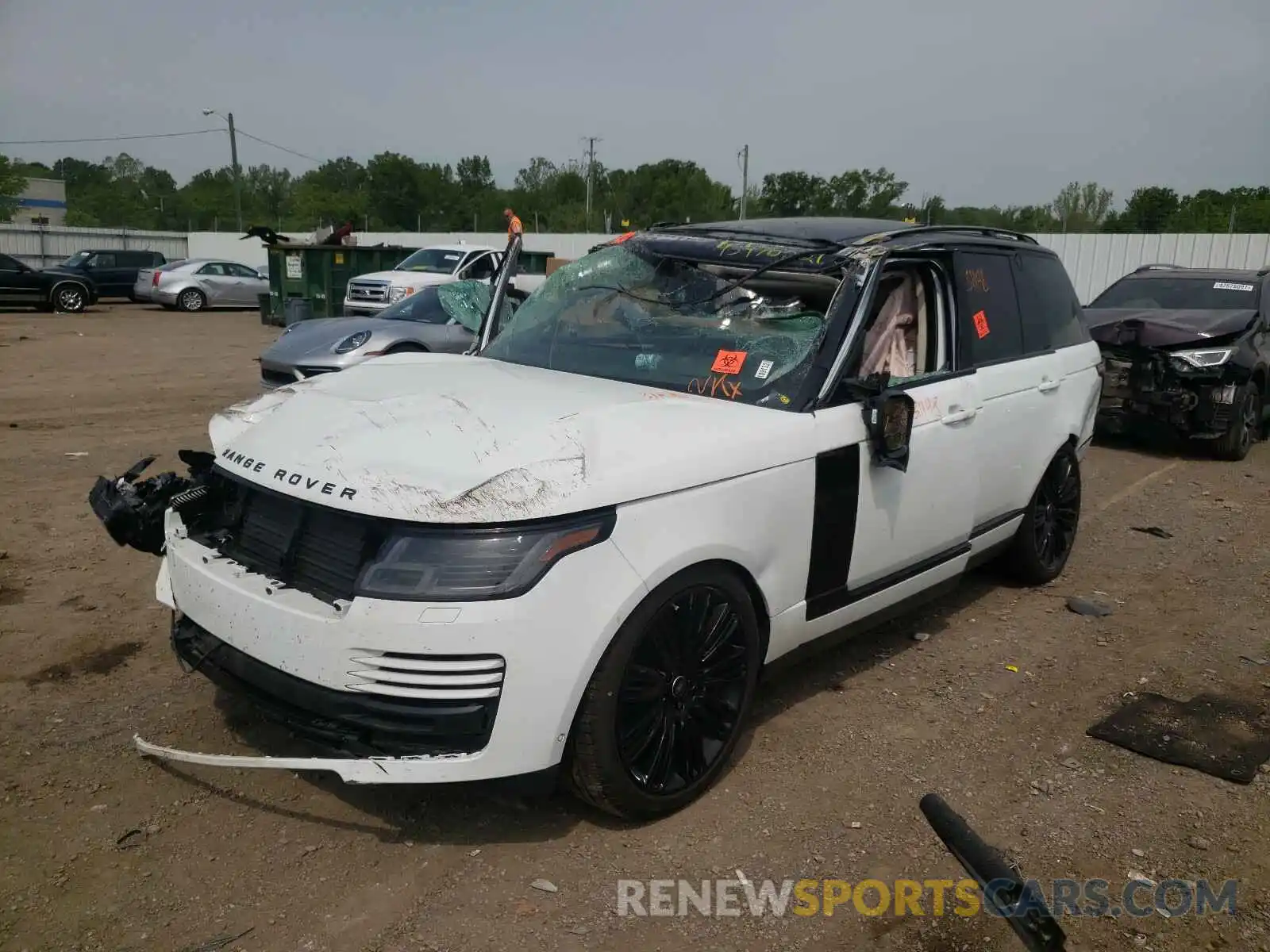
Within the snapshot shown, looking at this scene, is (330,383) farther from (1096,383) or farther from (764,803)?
(1096,383)

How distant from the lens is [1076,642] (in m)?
4.86

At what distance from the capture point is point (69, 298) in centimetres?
2380

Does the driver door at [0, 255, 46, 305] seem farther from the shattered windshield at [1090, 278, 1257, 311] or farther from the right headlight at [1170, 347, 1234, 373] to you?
the right headlight at [1170, 347, 1234, 373]

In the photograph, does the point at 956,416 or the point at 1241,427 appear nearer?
the point at 956,416

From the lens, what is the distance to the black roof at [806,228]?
423 centimetres

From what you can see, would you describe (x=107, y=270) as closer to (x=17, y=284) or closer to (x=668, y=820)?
(x=17, y=284)

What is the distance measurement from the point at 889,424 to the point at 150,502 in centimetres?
266

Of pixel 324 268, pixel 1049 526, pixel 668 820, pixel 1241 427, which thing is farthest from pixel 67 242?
pixel 668 820

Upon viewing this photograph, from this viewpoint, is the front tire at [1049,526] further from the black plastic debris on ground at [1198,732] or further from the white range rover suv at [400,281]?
the white range rover suv at [400,281]

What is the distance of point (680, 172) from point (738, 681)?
5509cm

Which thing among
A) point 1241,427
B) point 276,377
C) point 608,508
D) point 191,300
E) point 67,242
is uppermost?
point 67,242

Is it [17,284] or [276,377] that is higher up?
[17,284]

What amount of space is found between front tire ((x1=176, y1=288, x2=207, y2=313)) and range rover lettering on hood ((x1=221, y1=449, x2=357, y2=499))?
82.8ft

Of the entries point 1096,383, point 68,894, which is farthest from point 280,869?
point 1096,383
